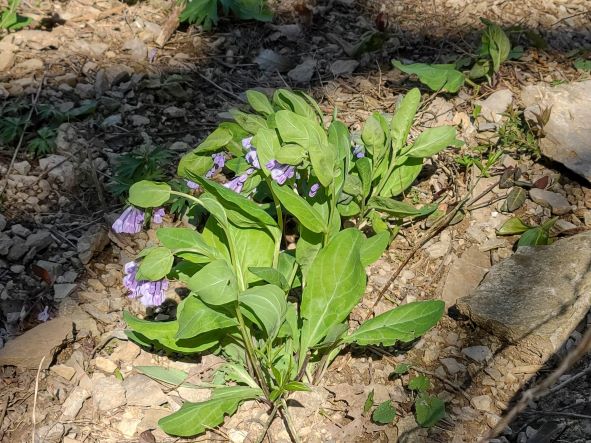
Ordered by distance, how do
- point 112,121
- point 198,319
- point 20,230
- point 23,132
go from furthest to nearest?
point 112,121 → point 23,132 → point 20,230 → point 198,319

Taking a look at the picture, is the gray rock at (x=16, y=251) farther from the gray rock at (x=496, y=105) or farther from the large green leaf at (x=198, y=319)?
the gray rock at (x=496, y=105)

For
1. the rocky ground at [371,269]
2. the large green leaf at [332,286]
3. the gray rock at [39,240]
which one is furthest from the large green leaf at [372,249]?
the gray rock at [39,240]

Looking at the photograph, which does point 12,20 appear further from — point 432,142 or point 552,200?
point 552,200

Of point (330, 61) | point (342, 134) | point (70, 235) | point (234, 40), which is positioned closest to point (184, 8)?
point (234, 40)

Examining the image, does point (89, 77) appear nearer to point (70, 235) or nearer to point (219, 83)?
point (219, 83)

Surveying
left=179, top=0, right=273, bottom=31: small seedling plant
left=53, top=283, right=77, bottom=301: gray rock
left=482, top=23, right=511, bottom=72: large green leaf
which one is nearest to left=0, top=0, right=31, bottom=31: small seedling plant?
left=179, top=0, right=273, bottom=31: small seedling plant

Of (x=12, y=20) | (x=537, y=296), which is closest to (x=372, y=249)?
(x=537, y=296)
